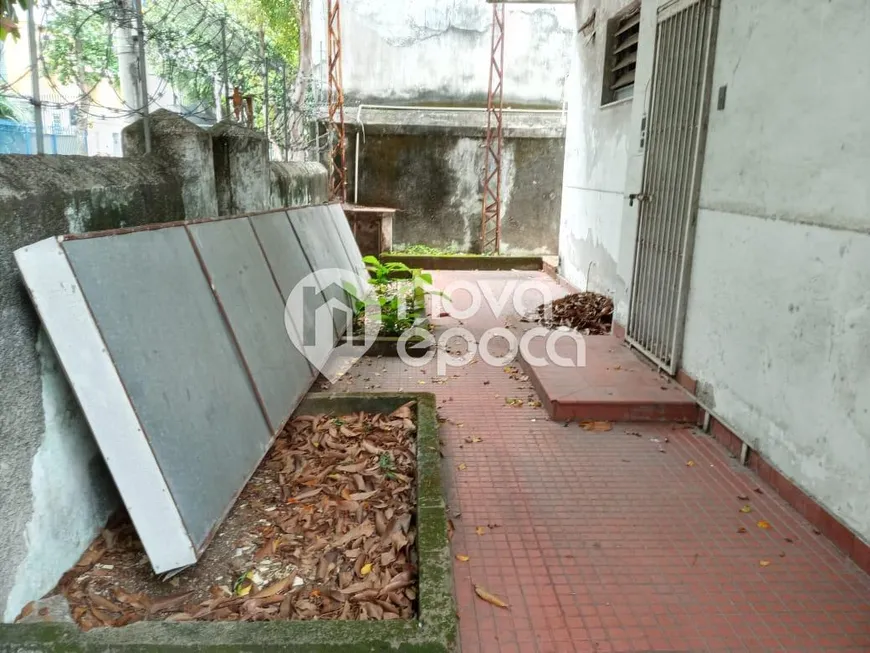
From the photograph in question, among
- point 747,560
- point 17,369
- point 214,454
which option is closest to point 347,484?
point 214,454

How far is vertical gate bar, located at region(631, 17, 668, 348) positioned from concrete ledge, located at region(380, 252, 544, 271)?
6.32 meters

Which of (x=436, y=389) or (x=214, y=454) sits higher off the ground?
(x=214, y=454)

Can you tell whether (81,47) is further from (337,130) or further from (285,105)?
(337,130)

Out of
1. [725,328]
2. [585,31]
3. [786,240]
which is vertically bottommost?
[725,328]

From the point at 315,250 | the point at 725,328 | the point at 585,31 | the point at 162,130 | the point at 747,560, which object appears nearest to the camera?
the point at 747,560

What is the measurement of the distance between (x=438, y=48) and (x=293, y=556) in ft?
44.3

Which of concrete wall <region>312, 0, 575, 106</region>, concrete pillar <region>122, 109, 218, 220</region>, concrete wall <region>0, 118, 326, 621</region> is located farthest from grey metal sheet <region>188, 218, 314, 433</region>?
concrete wall <region>312, 0, 575, 106</region>

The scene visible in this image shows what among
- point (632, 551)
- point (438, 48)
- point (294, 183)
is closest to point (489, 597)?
point (632, 551)

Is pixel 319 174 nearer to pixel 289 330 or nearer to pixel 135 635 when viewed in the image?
pixel 289 330

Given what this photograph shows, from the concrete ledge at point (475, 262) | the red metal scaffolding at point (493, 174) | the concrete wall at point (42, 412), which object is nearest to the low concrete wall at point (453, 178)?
the red metal scaffolding at point (493, 174)

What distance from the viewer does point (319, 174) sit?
9.23m

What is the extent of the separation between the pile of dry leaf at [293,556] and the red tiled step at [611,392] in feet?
4.57

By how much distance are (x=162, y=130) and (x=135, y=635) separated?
2982mm

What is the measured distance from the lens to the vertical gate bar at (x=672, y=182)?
4.96 m
